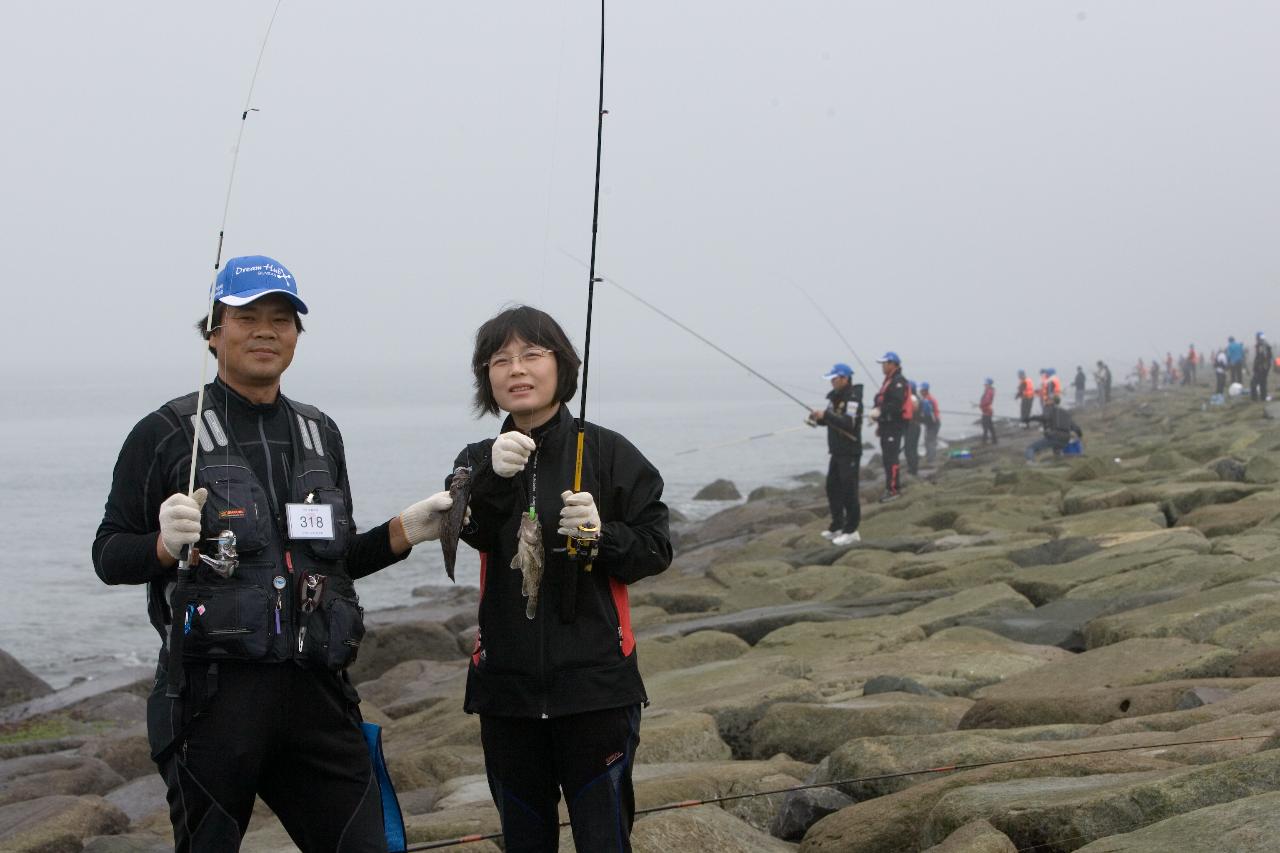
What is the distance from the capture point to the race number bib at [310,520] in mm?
2939

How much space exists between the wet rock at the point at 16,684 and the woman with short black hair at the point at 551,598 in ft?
32.1

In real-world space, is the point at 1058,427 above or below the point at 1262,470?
above

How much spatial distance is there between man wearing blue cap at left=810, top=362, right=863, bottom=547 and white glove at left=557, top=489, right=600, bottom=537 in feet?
30.3

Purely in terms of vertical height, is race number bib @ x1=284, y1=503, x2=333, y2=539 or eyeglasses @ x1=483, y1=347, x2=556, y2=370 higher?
eyeglasses @ x1=483, y1=347, x2=556, y2=370

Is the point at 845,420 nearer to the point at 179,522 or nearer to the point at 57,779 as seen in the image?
the point at 57,779

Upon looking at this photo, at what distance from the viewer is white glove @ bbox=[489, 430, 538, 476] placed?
297 cm

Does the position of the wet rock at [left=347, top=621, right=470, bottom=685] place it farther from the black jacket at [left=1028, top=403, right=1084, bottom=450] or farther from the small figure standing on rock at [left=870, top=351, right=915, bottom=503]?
the black jacket at [left=1028, top=403, right=1084, bottom=450]

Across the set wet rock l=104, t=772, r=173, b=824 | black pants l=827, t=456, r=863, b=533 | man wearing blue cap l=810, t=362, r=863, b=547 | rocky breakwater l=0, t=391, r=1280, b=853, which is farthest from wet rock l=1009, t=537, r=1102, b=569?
wet rock l=104, t=772, r=173, b=824

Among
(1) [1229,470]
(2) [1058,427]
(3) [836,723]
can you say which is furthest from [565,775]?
(2) [1058,427]

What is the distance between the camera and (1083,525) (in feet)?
37.2

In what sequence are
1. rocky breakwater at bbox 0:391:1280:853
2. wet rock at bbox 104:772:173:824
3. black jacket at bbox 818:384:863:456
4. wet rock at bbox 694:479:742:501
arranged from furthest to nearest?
wet rock at bbox 694:479:742:501 → black jacket at bbox 818:384:863:456 → wet rock at bbox 104:772:173:824 → rocky breakwater at bbox 0:391:1280:853

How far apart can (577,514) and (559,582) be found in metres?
0.19

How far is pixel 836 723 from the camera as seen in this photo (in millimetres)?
5383

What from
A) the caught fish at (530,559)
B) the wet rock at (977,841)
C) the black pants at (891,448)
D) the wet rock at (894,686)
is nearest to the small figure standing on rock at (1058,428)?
the black pants at (891,448)
